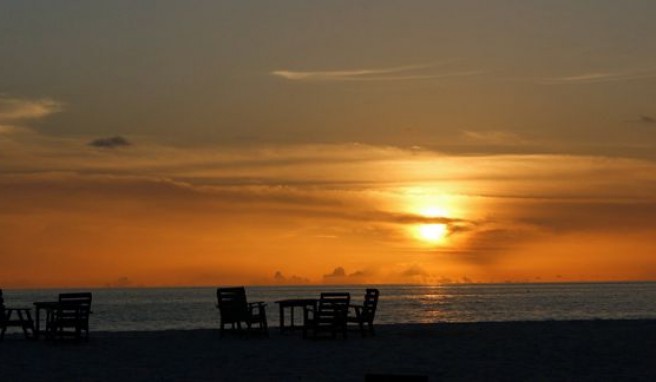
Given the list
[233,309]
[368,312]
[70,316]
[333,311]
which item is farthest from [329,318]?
[70,316]

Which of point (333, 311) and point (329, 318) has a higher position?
point (333, 311)

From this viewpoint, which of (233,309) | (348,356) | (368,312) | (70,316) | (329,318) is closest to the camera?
(348,356)

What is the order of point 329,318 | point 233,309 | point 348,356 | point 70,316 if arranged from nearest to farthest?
point 348,356 → point 70,316 → point 329,318 → point 233,309

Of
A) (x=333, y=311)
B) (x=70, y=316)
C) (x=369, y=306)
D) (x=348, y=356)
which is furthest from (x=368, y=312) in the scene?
(x=70, y=316)

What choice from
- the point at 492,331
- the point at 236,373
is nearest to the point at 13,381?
the point at 236,373

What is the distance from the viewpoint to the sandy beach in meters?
15.7

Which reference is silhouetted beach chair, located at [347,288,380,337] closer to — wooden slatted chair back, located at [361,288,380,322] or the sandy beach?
wooden slatted chair back, located at [361,288,380,322]

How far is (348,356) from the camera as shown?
61.0ft

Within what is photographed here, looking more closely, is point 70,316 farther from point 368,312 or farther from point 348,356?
point 348,356

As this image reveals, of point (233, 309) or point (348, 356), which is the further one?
point (233, 309)

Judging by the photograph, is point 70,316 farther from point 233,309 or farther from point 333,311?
point 333,311

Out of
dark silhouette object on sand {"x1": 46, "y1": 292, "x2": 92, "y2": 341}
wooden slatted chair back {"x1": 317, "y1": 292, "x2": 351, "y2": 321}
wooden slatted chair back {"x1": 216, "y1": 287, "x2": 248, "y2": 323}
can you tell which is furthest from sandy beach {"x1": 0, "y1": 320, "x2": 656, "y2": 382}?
wooden slatted chair back {"x1": 317, "y1": 292, "x2": 351, "y2": 321}

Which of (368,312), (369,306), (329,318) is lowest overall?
(329,318)

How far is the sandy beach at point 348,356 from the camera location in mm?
15664
